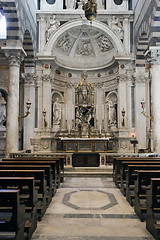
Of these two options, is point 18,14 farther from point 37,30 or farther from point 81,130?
point 81,130

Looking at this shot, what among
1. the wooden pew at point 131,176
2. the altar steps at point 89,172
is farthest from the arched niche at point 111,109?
the wooden pew at point 131,176

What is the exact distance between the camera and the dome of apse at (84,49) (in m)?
19.0

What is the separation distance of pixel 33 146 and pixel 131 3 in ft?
42.0

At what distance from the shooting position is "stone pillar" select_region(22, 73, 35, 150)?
57.9ft

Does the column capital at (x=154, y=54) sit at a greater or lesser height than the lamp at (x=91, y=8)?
lesser

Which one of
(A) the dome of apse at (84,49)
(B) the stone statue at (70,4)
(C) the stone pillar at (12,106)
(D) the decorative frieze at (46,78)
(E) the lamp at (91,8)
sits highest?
(B) the stone statue at (70,4)

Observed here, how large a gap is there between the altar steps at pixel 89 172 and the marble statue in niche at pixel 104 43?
11.0 metres

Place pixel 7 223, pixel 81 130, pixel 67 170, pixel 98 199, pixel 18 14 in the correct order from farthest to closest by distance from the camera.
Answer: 1. pixel 81 130
2. pixel 18 14
3. pixel 67 170
4. pixel 98 199
5. pixel 7 223

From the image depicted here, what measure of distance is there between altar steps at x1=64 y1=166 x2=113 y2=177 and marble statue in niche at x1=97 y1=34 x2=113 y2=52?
36.2 feet

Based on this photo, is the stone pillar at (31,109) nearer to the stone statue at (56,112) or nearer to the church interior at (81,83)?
the church interior at (81,83)

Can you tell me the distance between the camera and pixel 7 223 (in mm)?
3396

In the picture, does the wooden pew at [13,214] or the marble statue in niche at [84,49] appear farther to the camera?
the marble statue in niche at [84,49]

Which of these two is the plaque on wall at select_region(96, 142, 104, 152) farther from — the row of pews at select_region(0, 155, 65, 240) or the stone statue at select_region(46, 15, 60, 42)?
the stone statue at select_region(46, 15, 60, 42)

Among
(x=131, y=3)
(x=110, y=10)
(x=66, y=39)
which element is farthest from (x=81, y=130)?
(x=131, y=3)
